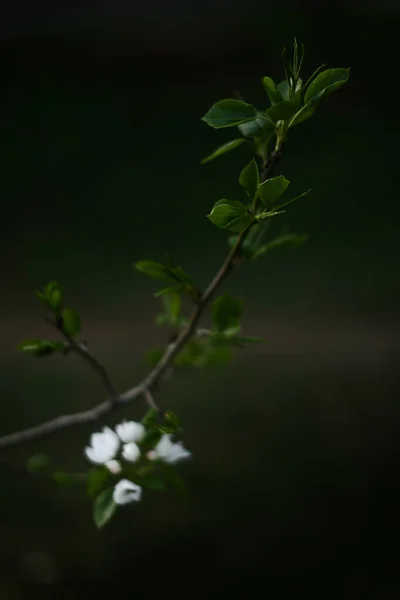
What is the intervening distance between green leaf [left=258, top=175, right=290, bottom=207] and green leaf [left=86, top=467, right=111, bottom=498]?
0.17 metres

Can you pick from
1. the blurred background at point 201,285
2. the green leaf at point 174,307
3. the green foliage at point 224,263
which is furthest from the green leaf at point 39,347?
the blurred background at point 201,285

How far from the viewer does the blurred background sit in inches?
26.5

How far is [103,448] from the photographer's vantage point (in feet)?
1.09

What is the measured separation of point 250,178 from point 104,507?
0.60ft

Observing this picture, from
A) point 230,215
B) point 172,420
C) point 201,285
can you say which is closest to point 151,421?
point 172,420

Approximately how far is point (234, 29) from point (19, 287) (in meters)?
0.58

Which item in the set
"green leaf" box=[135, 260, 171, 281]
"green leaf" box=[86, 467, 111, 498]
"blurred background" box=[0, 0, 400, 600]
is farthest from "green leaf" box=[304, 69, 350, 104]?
"blurred background" box=[0, 0, 400, 600]

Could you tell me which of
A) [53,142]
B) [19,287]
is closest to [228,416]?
[19,287]

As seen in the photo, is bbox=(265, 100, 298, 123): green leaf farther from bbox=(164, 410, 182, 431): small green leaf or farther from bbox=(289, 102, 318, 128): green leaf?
Result: bbox=(164, 410, 182, 431): small green leaf

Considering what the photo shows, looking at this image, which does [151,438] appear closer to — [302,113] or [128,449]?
[128,449]

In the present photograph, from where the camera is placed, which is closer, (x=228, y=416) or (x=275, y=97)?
(x=275, y=97)

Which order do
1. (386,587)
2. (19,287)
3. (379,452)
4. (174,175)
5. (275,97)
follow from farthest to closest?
(174,175) < (19,287) < (379,452) < (386,587) < (275,97)

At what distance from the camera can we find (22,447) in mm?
739

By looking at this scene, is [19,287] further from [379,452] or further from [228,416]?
[379,452]
